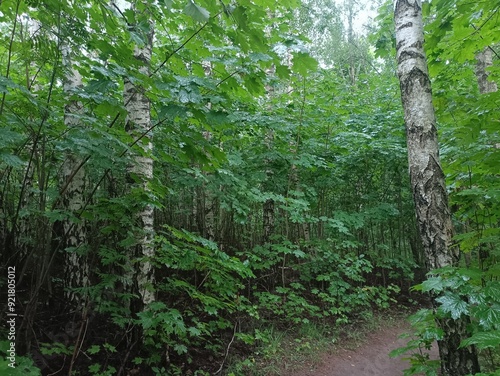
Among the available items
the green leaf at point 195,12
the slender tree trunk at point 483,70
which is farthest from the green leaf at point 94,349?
the slender tree trunk at point 483,70

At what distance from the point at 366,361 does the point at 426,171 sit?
405cm

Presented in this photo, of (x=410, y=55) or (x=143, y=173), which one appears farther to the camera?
(x=143, y=173)

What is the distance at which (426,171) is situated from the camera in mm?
2506

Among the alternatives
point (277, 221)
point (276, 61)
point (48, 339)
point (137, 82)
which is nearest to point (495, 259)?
point (276, 61)

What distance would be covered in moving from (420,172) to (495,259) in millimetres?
1215

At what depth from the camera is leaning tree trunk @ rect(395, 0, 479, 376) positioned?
227 centimetres

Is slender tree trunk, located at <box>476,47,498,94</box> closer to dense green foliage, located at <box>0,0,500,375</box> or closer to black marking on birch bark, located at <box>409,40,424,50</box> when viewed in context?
dense green foliage, located at <box>0,0,500,375</box>

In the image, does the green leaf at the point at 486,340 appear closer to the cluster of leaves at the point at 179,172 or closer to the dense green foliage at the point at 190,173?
the dense green foliage at the point at 190,173

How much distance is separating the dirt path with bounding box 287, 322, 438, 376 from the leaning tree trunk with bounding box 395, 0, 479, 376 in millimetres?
2688

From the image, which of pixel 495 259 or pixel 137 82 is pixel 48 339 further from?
pixel 495 259

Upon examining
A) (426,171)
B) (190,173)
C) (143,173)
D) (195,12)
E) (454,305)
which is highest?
(190,173)

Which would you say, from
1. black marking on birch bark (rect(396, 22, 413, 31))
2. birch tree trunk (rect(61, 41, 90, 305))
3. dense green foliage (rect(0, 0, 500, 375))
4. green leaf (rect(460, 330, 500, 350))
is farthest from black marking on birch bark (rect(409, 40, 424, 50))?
birch tree trunk (rect(61, 41, 90, 305))

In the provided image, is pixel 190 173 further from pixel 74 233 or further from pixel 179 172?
pixel 74 233

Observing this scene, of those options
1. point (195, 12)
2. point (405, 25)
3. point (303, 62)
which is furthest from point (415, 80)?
point (195, 12)
